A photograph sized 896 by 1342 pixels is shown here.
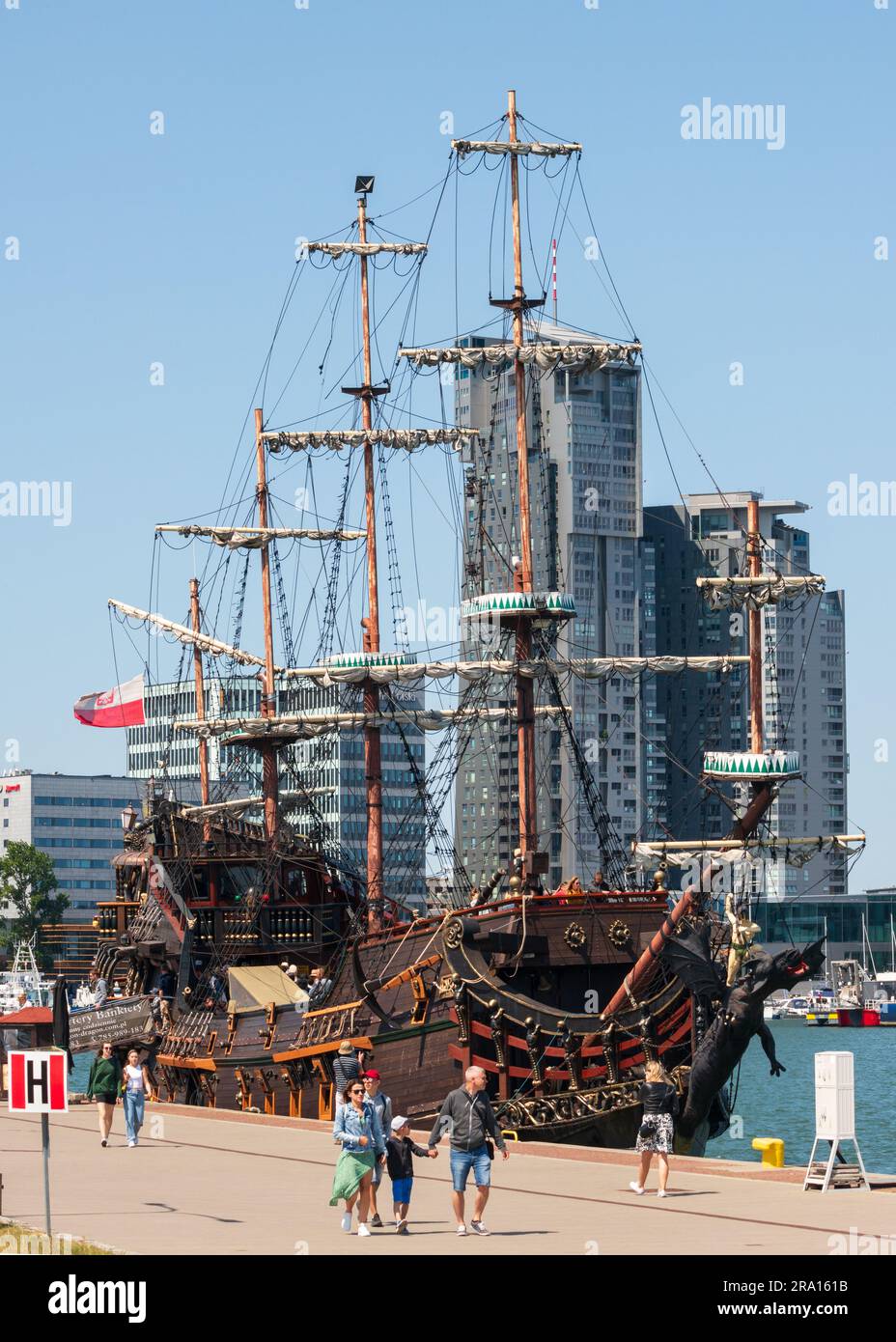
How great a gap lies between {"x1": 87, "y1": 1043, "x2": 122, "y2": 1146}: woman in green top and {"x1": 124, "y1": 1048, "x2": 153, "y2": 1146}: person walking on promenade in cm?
23

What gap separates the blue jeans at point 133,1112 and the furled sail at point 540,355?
21.7 metres

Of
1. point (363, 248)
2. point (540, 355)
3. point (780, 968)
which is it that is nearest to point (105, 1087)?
point (780, 968)

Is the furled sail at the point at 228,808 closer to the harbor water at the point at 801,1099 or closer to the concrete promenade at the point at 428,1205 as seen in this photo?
the harbor water at the point at 801,1099

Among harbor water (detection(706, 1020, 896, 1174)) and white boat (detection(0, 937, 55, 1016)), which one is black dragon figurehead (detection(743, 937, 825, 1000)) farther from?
white boat (detection(0, 937, 55, 1016))

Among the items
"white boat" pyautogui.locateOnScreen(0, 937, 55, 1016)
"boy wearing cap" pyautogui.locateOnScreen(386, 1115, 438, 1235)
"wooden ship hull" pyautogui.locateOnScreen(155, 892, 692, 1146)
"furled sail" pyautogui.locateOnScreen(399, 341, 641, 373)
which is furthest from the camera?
"white boat" pyautogui.locateOnScreen(0, 937, 55, 1016)

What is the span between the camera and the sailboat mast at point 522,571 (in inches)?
1740

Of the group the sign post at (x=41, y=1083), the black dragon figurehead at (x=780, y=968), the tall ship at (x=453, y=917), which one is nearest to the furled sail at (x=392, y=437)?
the tall ship at (x=453, y=917)

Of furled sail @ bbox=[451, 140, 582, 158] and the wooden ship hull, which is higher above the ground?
furled sail @ bbox=[451, 140, 582, 158]

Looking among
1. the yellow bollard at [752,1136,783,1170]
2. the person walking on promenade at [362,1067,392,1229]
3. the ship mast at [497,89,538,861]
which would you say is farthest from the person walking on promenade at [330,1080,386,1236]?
the ship mast at [497,89,538,861]

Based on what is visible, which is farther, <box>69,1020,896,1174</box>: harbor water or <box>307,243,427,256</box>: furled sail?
<box>307,243,427,256</box>: furled sail

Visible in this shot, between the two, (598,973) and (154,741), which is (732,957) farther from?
(154,741)

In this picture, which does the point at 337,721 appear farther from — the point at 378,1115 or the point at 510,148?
the point at 378,1115

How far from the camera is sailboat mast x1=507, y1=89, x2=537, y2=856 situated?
145 ft
